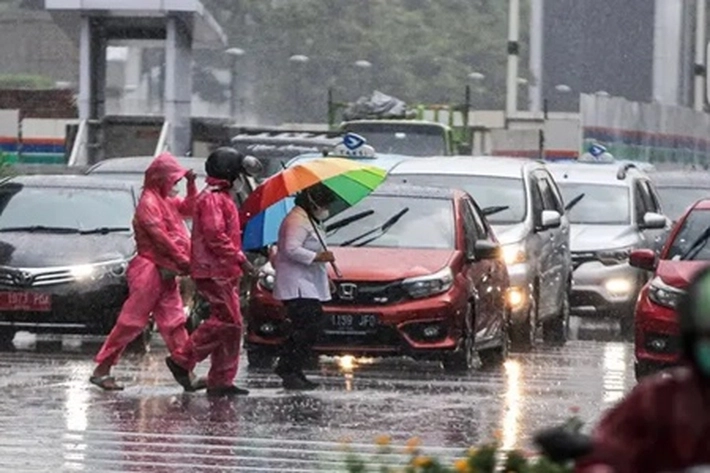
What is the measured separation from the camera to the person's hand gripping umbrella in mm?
17234

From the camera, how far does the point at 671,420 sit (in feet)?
16.6

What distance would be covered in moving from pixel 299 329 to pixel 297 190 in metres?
0.95

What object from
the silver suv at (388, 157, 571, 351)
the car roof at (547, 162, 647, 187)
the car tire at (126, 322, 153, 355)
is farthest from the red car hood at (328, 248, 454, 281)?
the car roof at (547, 162, 647, 187)

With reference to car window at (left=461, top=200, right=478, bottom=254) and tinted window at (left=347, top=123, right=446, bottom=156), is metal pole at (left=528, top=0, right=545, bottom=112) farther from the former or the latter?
car window at (left=461, top=200, right=478, bottom=254)

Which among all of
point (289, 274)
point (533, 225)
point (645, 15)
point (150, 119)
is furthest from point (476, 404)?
point (645, 15)

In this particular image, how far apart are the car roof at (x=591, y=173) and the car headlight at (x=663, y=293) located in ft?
32.8

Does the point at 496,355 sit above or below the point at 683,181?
below

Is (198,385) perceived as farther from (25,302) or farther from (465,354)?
(25,302)

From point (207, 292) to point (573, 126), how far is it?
35.6 metres

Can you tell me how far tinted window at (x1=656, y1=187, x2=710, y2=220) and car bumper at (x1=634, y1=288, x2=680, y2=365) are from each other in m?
13.3

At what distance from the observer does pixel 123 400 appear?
16.2 metres

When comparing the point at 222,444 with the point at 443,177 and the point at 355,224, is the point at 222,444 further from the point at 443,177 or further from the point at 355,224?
the point at 443,177

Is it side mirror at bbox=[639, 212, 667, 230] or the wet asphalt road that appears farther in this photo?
side mirror at bbox=[639, 212, 667, 230]

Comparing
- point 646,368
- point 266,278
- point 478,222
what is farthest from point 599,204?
point 646,368
